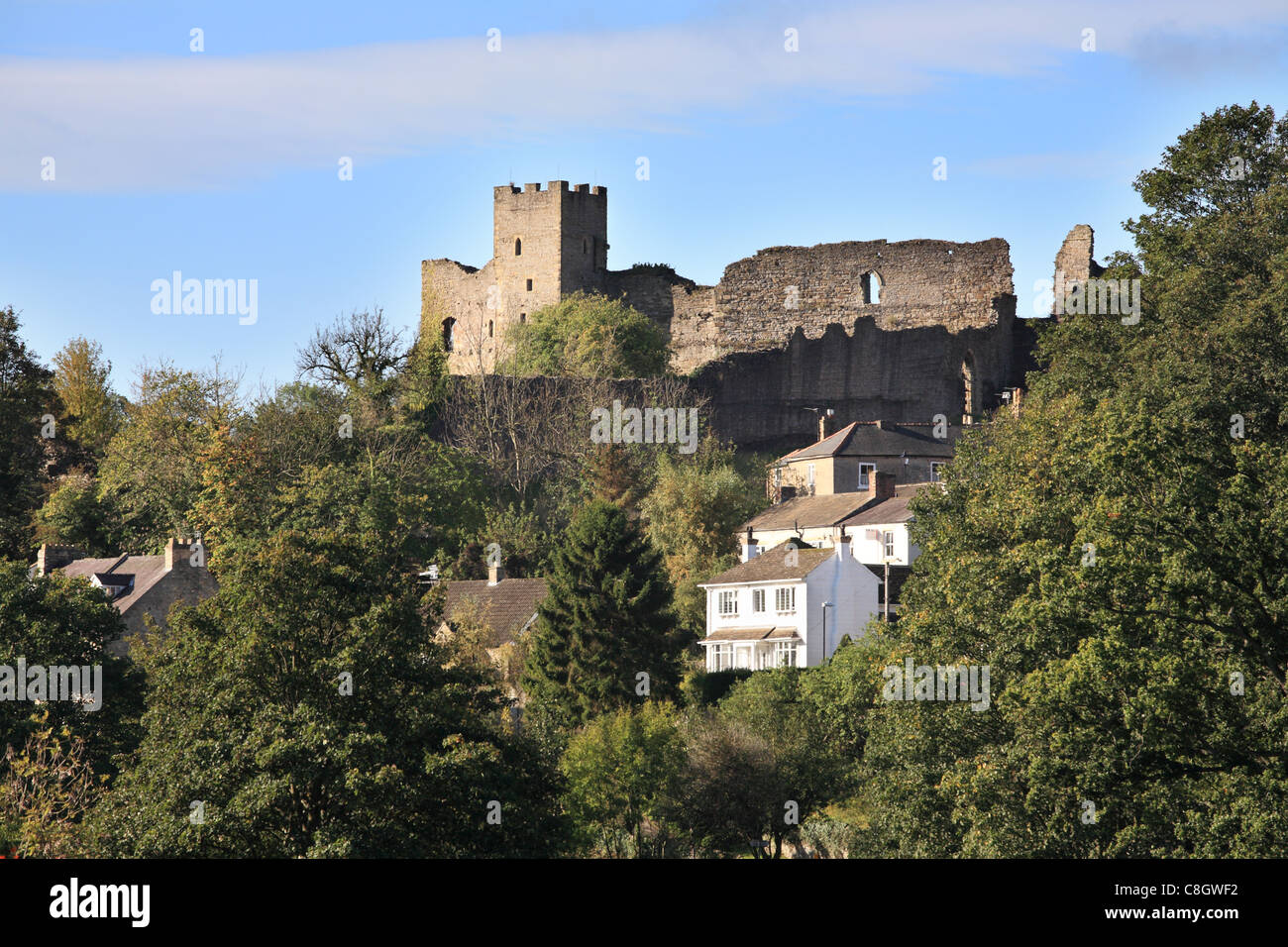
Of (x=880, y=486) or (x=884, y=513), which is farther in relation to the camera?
(x=880, y=486)

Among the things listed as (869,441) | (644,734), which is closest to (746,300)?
(869,441)

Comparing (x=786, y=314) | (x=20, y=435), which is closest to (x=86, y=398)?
(x=20, y=435)

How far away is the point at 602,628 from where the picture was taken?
43.3 m

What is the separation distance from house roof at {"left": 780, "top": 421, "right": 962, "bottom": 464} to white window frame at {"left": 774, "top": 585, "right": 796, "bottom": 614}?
1226 centimetres

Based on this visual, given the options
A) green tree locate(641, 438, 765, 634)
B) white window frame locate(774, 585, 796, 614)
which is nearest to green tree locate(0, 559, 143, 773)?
white window frame locate(774, 585, 796, 614)

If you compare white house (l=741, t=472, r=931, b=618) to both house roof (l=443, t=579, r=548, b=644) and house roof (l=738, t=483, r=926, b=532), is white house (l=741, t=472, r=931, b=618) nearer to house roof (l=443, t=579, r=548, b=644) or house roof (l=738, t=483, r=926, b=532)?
house roof (l=738, t=483, r=926, b=532)

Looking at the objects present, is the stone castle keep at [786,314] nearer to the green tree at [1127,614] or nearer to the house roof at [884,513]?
the house roof at [884,513]

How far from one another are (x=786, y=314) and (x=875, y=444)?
47.6 feet

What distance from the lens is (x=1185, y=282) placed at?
107 ft

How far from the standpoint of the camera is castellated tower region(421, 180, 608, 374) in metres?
72.5

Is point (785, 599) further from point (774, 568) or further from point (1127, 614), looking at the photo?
point (1127, 614)

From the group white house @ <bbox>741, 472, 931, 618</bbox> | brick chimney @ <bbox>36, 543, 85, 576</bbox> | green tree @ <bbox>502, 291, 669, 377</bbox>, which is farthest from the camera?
green tree @ <bbox>502, 291, 669, 377</bbox>
